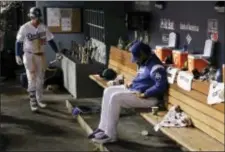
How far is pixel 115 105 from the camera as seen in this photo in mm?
4867

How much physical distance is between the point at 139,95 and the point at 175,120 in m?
0.63

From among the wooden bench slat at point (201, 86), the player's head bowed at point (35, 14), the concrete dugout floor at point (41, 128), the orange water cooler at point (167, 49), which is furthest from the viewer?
the player's head bowed at point (35, 14)

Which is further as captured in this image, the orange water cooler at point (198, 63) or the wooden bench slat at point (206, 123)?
the orange water cooler at point (198, 63)

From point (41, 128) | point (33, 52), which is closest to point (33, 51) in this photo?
point (33, 52)

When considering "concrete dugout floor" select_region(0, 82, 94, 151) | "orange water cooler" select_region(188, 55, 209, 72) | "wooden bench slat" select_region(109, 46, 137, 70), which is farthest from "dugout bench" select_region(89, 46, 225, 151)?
"wooden bench slat" select_region(109, 46, 137, 70)

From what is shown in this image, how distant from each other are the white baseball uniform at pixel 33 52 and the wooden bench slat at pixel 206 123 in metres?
2.89

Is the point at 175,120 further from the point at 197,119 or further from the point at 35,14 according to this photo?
the point at 35,14

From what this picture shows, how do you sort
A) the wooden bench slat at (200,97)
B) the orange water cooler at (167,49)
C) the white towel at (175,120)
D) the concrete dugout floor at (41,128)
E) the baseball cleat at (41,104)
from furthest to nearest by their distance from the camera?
1. the baseball cleat at (41,104)
2. the orange water cooler at (167,49)
3. the concrete dugout floor at (41,128)
4. the white towel at (175,120)
5. the wooden bench slat at (200,97)

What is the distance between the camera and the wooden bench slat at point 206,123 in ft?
12.6

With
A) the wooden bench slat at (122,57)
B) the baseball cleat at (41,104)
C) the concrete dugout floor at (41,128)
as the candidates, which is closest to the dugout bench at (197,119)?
the concrete dugout floor at (41,128)

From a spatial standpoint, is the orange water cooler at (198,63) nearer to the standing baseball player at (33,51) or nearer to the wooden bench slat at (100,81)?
the wooden bench slat at (100,81)

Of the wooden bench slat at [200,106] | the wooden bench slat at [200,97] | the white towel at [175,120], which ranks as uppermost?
the wooden bench slat at [200,97]

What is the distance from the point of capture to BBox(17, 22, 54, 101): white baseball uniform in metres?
6.80

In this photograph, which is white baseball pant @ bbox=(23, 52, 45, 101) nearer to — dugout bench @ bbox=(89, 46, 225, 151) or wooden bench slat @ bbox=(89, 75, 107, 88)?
wooden bench slat @ bbox=(89, 75, 107, 88)
